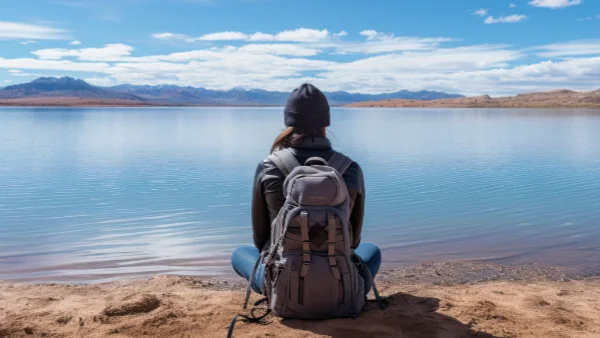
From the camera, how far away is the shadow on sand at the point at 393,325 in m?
4.55

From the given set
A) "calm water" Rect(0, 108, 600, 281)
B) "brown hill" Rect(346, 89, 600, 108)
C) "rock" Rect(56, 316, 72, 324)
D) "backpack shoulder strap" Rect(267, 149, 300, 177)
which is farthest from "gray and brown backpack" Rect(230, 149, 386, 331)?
"brown hill" Rect(346, 89, 600, 108)

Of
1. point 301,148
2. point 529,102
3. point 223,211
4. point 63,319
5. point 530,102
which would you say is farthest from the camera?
point 530,102

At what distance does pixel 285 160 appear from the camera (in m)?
4.61

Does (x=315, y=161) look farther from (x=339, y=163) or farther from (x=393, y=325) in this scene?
(x=393, y=325)

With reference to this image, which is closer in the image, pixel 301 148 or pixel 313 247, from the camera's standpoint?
pixel 313 247

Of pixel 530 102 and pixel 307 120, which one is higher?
pixel 530 102

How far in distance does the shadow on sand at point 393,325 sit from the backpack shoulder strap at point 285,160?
1260 mm

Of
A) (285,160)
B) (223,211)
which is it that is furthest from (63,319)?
(223,211)

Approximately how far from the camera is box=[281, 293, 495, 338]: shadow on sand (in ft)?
14.9

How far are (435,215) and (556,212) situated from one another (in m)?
2.78

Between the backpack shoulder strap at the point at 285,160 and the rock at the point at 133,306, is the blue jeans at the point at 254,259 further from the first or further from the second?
the backpack shoulder strap at the point at 285,160

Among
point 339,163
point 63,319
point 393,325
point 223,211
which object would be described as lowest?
point 223,211

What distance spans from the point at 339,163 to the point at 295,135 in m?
0.43

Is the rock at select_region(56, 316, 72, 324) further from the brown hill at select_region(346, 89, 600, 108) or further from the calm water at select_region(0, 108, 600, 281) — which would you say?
the brown hill at select_region(346, 89, 600, 108)
